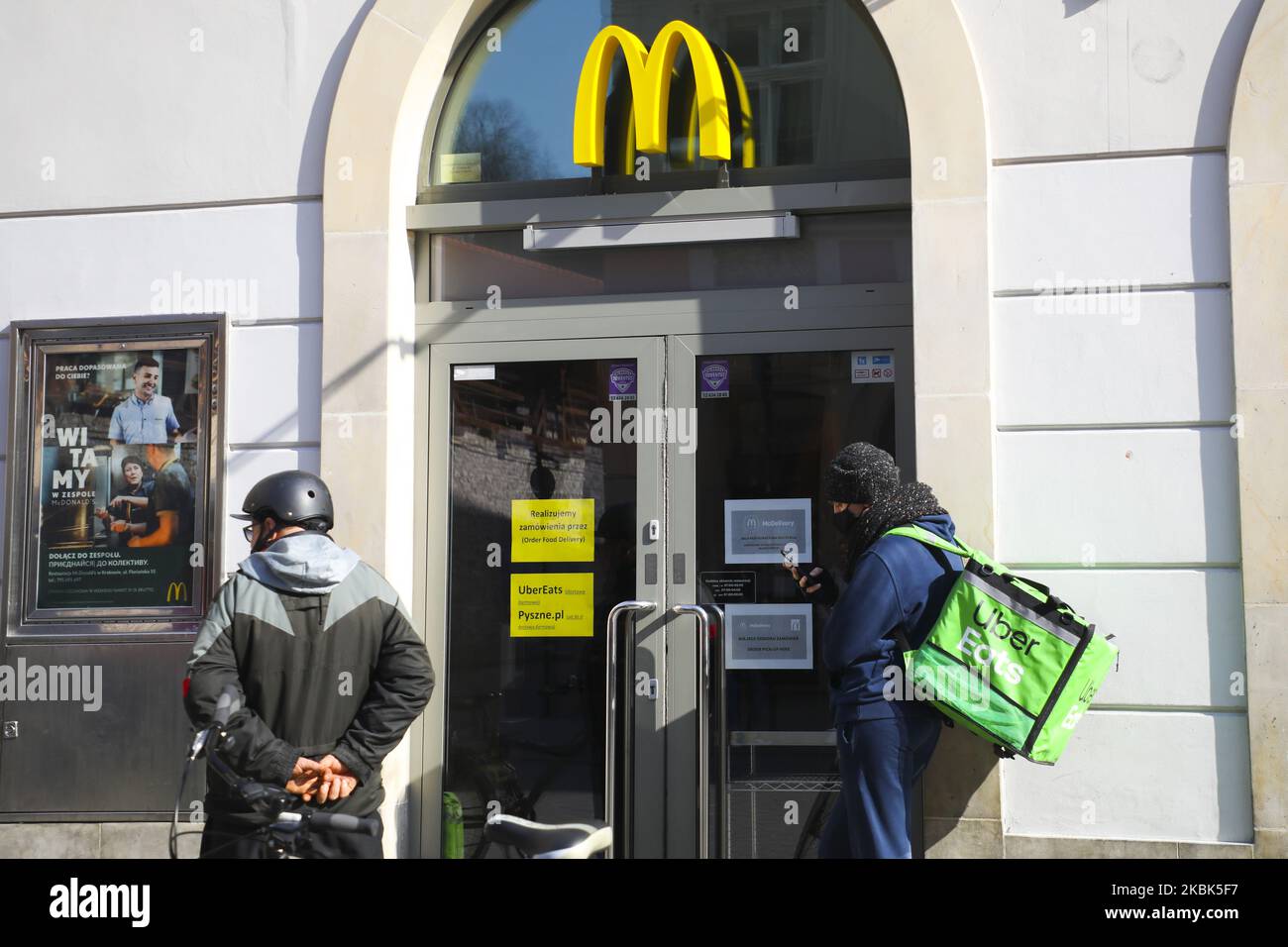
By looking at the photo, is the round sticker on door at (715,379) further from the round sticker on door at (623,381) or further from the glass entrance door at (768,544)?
the round sticker on door at (623,381)

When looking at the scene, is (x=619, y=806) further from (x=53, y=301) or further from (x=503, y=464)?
(x=53, y=301)

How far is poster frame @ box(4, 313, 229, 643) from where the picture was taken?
21.1 ft

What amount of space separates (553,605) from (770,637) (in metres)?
1.01

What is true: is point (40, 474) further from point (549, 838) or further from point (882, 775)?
point (882, 775)

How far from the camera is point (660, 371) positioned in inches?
246

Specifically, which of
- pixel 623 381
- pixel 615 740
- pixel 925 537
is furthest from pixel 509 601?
pixel 925 537

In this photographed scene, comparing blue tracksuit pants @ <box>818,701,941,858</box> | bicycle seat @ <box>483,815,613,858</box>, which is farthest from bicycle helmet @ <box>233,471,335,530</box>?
blue tracksuit pants @ <box>818,701,941,858</box>

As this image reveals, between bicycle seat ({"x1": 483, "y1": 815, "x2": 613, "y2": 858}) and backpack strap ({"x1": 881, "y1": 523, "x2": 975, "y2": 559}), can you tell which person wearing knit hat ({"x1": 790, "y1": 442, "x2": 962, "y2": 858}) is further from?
bicycle seat ({"x1": 483, "y1": 815, "x2": 613, "y2": 858})

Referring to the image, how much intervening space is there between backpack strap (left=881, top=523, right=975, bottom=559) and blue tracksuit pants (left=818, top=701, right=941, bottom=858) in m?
0.59

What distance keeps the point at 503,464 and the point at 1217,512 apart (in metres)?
3.11

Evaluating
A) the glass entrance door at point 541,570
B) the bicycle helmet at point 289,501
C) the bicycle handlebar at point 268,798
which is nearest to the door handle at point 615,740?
the glass entrance door at point 541,570

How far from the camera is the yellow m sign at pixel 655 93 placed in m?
6.20

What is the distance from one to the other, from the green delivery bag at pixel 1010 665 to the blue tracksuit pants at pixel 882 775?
168 mm

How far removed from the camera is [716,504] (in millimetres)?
6152
